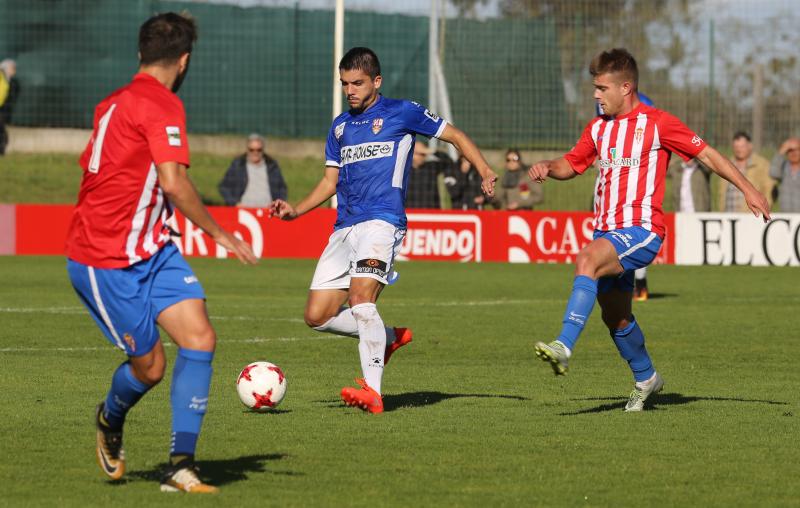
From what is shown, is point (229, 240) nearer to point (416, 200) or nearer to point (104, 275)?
point (104, 275)

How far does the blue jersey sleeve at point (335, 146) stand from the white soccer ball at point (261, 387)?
1486 mm

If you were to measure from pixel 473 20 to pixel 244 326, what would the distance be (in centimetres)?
1303

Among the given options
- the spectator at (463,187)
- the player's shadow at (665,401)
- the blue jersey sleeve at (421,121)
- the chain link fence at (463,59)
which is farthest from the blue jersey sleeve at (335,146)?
the chain link fence at (463,59)

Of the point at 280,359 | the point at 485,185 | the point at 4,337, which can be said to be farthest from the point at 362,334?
the point at 4,337

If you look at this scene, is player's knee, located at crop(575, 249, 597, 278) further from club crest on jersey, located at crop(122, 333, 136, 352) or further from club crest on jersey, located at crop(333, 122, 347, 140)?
club crest on jersey, located at crop(122, 333, 136, 352)

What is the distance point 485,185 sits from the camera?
8469 mm

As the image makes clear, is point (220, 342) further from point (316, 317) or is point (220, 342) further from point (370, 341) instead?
point (370, 341)

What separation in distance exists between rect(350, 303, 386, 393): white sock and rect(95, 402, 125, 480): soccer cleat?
254 cm

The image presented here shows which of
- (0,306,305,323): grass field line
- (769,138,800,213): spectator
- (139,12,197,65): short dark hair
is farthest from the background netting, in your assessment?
(139,12,197,65): short dark hair

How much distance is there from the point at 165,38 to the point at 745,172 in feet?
59.7

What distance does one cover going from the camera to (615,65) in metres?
8.41

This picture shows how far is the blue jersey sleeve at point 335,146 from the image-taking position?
908 cm

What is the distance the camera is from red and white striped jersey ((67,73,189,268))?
581cm

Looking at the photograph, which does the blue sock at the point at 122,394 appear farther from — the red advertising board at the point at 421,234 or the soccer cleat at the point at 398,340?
the red advertising board at the point at 421,234
